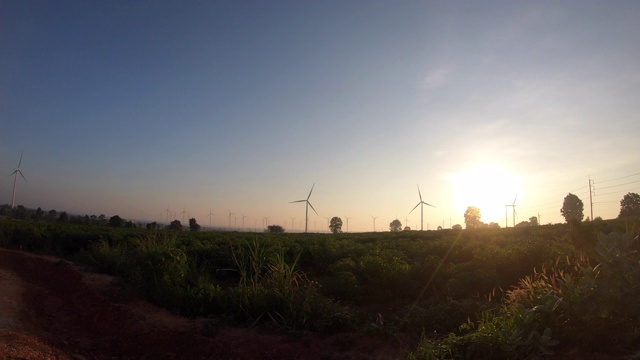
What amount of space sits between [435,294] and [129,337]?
6475 millimetres

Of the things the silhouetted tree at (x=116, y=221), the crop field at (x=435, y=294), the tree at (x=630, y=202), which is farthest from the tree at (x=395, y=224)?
the crop field at (x=435, y=294)

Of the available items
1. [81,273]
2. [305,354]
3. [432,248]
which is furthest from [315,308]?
[81,273]

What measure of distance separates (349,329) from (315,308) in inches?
28.9

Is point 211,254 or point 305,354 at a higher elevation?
point 211,254

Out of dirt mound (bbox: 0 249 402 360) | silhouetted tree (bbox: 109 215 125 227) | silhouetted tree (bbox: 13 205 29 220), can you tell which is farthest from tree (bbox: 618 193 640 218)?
silhouetted tree (bbox: 13 205 29 220)

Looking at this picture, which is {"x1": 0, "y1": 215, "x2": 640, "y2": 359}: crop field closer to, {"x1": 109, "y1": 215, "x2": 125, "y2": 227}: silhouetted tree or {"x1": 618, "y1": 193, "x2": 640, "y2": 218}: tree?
{"x1": 109, "y1": 215, "x2": 125, "y2": 227}: silhouetted tree

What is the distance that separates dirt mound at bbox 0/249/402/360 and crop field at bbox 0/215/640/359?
408 mm

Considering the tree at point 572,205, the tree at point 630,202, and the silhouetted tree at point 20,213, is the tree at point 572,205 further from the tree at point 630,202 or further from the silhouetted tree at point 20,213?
the silhouetted tree at point 20,213

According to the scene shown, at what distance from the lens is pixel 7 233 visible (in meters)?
24.2

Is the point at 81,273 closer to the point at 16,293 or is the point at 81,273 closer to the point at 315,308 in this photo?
the point at 16,293

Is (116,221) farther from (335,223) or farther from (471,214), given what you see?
(471,214)

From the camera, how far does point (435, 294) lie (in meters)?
10.2

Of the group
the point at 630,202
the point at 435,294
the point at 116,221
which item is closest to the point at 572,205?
the point at 630,202

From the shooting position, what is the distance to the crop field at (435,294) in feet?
15.3
